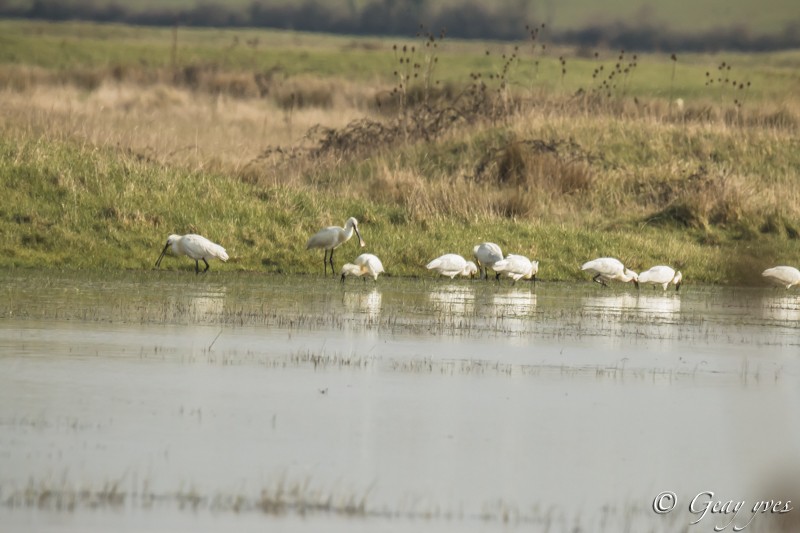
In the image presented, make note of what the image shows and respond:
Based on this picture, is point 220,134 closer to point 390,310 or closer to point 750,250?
point 750,250

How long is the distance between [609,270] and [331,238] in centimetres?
373

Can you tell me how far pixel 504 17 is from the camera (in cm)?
12762

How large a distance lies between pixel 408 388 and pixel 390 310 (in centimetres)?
548

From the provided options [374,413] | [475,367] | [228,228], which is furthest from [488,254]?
[374,413]

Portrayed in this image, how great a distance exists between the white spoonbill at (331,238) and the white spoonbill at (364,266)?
56 cm

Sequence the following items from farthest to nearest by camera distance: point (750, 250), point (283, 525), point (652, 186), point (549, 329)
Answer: point (652, 186), point (750, 250), point (549, 329), point (283, 525)

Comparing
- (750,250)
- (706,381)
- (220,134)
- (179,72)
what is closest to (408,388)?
(706,381)

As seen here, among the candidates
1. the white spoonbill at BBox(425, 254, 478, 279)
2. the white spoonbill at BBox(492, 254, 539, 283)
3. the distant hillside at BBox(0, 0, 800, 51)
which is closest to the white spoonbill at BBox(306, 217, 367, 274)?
the white spoonbill at BBox(425, 254, 478, 279)

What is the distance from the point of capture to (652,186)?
2778 centimetres

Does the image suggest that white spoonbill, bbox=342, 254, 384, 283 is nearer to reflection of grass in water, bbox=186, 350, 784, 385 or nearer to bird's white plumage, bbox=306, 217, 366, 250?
bird's white plumage, bbox=306, 217, 366, 250

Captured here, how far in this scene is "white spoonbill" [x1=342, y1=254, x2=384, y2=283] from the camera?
19750 millimetres

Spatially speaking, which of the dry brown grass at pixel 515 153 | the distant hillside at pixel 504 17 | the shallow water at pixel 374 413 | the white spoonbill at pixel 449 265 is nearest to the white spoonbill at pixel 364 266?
the white spoonbill at pixel 449 265

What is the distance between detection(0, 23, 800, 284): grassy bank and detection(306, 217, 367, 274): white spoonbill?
1.41ft

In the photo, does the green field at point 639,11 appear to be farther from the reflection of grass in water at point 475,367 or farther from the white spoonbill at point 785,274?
the reflection of grass in water at point 475,367
